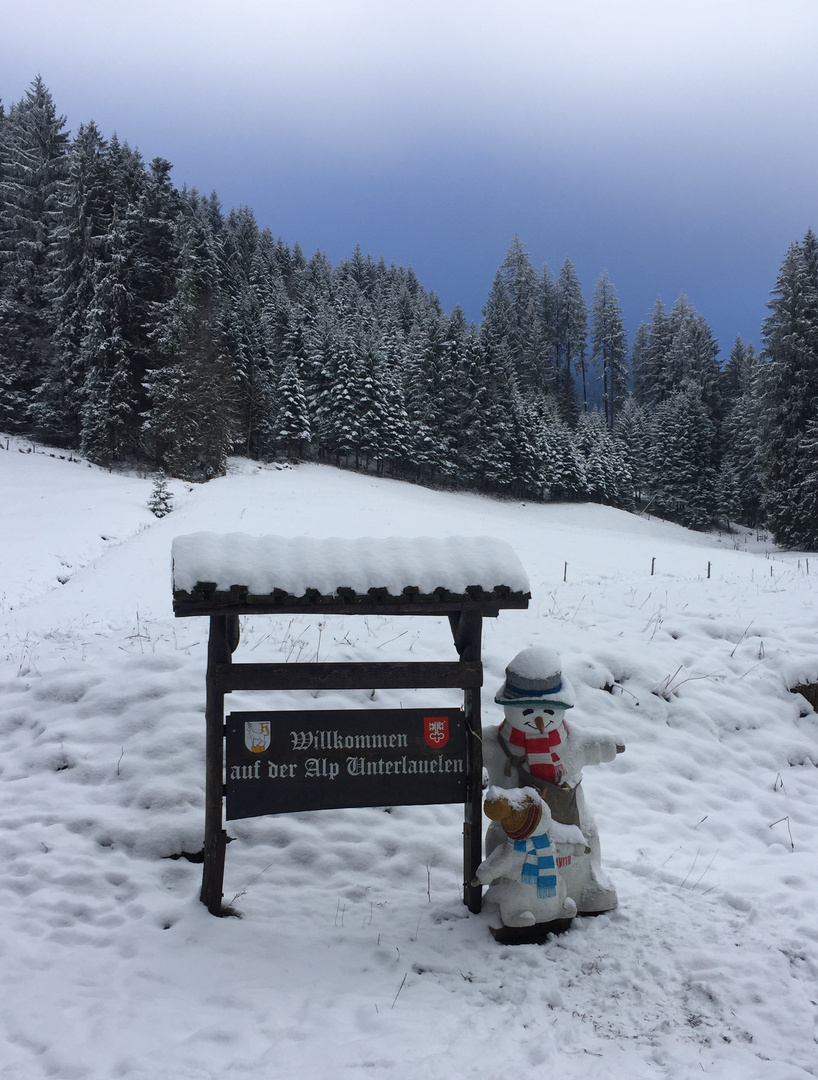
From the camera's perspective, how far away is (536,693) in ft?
13.1

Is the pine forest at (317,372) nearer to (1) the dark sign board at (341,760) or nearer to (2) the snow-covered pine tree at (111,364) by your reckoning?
(2) the snow-covered pine tree at (111,364)

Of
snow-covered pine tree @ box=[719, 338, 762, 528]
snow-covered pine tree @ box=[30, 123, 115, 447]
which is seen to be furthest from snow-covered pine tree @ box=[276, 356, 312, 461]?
snow-covered pine tree @ box=[719, 338, 762, 528]

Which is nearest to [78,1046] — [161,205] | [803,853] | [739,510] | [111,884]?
[111,884]

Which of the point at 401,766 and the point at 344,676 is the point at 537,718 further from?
the point at 344,676

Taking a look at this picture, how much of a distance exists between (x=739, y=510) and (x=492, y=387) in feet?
72.6

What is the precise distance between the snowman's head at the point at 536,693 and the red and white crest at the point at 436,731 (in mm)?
402

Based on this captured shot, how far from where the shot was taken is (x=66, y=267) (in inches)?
1265

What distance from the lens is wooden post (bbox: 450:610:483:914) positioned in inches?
163

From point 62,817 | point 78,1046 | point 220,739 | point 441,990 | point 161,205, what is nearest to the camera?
point 78,1046

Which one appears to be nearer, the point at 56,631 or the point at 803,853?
the point at 803,853

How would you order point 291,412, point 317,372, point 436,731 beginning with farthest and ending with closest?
point 317,372 < point 291,412 < point 436,731

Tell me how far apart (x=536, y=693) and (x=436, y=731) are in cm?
70

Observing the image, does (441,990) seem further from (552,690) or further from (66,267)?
(66,267)

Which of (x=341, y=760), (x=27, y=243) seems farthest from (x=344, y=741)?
(x=27, y=243)
